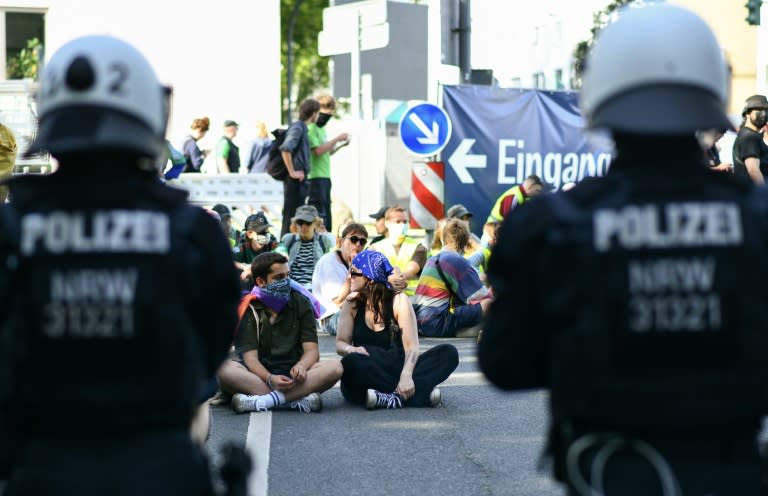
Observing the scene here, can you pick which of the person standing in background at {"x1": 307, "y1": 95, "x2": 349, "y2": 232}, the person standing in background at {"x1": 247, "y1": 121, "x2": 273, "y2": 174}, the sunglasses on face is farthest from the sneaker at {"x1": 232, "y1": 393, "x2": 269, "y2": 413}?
the person standing in background at {"x1": 247, "y1": 121, "x2": 273, "y2": 174}

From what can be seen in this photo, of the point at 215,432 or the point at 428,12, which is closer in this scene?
the point at 215,432

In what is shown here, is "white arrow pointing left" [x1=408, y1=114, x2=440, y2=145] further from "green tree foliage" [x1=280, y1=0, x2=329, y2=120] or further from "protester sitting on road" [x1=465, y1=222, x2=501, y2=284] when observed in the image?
"green tree foliage" [x1=280, y1=0, x2=329, y2=120]

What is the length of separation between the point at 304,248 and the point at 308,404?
499 centimetres

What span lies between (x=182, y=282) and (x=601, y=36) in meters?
1.03

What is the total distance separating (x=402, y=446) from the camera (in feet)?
29.0

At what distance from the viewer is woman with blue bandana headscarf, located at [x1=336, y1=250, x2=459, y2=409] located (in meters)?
10.3

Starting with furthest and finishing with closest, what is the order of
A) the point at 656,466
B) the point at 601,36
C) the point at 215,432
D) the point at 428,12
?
the point at 428,12 < the point at 215,432 < the point at 601,36 < the point at 656,466

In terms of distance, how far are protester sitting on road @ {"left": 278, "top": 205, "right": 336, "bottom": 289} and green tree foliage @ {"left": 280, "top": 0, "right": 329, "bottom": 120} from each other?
44.2m

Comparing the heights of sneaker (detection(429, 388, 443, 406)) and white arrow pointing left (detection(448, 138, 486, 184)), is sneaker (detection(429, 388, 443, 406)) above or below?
below

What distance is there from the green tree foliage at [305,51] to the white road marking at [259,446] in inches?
1955

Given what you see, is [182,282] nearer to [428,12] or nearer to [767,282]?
[767,282]

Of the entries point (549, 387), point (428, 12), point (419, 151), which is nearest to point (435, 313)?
point (419, 151)

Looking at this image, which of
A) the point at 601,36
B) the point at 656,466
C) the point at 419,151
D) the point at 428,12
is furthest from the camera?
the point at 428,12

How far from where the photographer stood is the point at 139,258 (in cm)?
324
